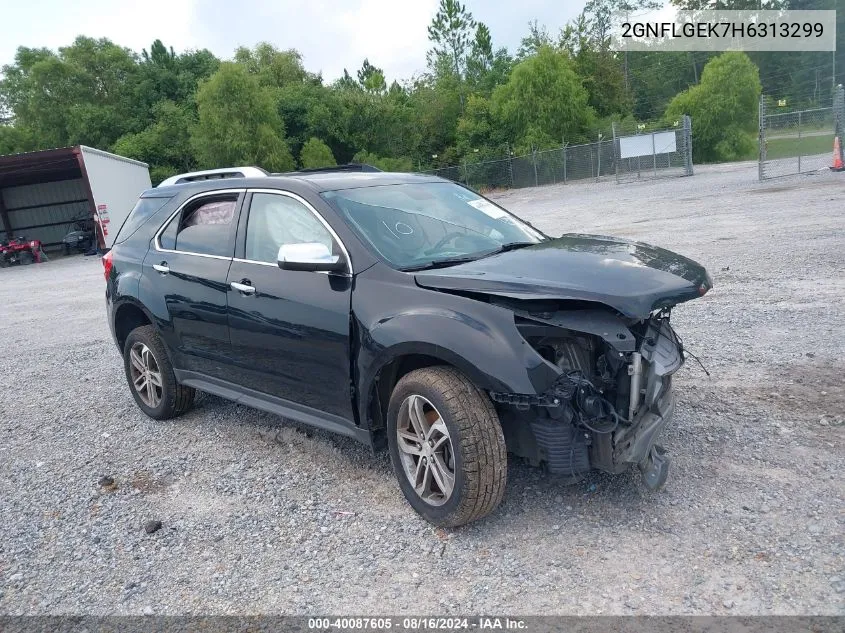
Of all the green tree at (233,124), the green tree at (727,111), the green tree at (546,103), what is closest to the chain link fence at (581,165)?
the green tree at (546,103)

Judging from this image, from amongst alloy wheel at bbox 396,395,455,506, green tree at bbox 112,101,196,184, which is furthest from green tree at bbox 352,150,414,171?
alloy wheel at bbox 396,395,455,506

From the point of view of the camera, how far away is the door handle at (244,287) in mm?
4352

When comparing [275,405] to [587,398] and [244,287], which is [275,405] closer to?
[244,287]

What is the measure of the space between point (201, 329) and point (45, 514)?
150cm

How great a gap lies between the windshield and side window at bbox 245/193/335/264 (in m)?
0.20

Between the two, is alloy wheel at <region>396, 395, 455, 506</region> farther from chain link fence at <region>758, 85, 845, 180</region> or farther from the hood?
chain link fence at <region>758, 85, 845, 180</region>

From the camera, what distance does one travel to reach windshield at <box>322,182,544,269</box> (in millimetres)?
3986

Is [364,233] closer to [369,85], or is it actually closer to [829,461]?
[829,461]

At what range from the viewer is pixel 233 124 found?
3941 centimetres

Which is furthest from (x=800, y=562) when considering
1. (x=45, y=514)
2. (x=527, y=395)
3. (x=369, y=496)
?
(x=45, y=514)

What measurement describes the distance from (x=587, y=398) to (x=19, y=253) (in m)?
29.0

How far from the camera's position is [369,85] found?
6019 centimetres

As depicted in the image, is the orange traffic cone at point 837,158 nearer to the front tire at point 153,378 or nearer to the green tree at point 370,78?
the front tire at point 153,378

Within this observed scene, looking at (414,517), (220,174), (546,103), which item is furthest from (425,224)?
(546,103)
